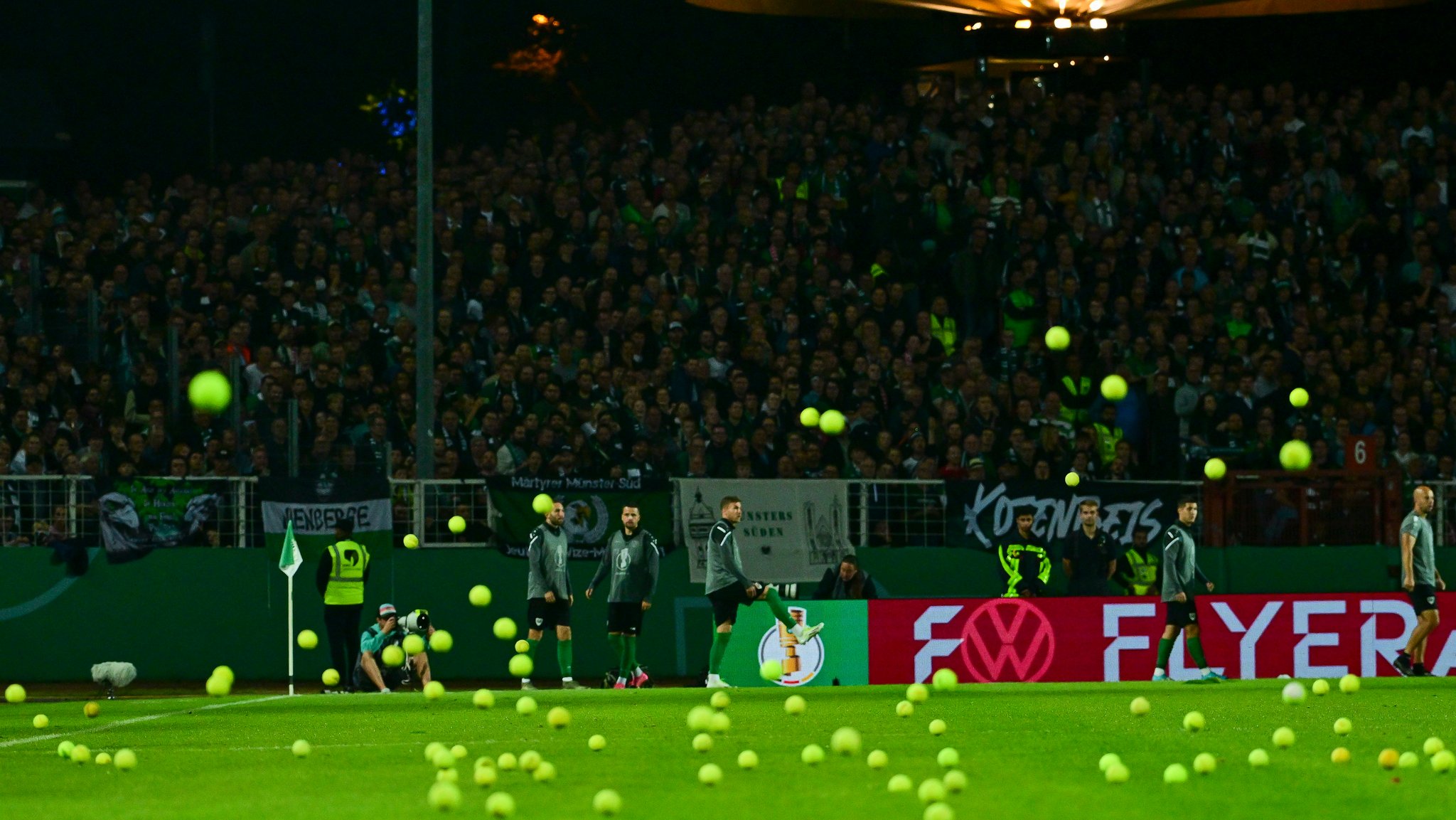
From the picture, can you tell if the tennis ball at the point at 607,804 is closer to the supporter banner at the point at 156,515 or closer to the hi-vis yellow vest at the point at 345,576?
the hi-vis yellow vest at the point at 345,576

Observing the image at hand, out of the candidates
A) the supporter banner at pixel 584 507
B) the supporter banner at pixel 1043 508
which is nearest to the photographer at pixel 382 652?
the supporter banner at pixel 584 507

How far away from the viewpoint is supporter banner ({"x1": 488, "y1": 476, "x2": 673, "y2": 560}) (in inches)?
941

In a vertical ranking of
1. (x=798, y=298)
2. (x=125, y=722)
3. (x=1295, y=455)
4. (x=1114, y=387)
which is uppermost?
(x=798, y=298)

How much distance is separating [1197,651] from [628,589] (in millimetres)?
5844

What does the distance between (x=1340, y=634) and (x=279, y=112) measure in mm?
21017

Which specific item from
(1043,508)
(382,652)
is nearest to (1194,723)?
(382,652)

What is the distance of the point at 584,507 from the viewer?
2422 centimetres

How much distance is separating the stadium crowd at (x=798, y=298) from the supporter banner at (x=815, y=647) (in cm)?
259

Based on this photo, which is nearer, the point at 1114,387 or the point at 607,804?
the point at 607,804

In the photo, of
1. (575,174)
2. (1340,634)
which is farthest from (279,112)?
(1340,634)

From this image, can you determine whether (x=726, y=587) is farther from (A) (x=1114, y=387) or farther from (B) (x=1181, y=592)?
(B) (x=1181, y=592)

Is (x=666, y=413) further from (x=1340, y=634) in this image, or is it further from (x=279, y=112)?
(x=279, y=112)

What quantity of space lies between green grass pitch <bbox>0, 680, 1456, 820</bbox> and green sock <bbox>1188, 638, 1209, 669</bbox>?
2.65 meters

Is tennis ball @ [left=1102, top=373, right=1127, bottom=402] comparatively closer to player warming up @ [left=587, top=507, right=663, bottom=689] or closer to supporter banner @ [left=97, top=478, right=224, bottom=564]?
player warming up @ [left=587, top=507, right=663, bottom=689]
